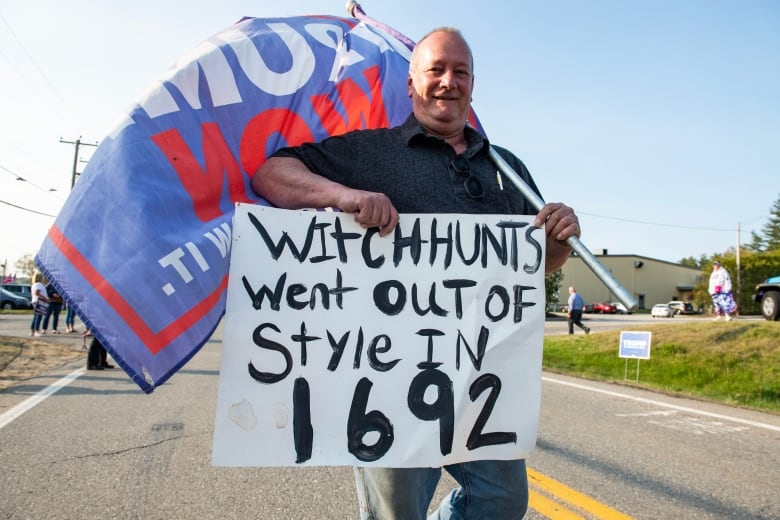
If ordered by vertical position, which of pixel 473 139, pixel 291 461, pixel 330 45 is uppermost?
pixel 330 45

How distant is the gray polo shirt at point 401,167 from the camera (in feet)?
7.04

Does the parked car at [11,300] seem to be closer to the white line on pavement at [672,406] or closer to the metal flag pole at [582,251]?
the white line on pavement at [672,406]

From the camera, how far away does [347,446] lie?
191 centimetres

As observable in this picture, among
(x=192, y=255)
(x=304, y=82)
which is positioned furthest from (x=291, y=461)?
(x=304, y=82)

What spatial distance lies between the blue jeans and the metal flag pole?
72cm

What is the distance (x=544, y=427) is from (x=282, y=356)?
4560 mm

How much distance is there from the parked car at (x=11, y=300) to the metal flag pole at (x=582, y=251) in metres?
43.6

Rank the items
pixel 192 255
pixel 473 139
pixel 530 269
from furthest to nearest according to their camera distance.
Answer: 1. pixel 473 139
2. pixel 530 269
3. pixel 192 255

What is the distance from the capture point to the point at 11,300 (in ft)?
128

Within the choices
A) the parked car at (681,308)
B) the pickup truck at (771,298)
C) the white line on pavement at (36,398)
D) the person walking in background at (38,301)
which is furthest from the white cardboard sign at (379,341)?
the parked car at (681,308)

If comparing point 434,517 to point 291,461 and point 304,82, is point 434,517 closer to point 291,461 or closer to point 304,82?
point 291,461

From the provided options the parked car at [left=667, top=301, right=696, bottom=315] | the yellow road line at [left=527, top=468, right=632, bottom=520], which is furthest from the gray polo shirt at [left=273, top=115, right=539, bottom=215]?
the parked car at [left=667, top=301, right=696, bottom=315]

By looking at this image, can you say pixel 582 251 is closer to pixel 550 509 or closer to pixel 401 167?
pixel 401 167

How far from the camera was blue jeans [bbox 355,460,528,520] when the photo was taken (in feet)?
6.49
